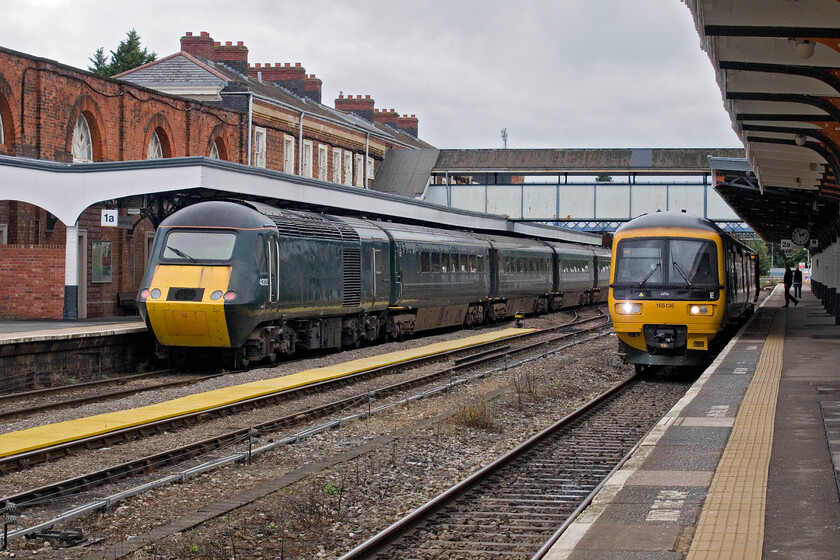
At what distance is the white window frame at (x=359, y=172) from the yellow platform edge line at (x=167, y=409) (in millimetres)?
26832

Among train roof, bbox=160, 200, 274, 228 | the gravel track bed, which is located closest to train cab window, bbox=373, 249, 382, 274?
train roof, bbox=160, 200, 274, 228

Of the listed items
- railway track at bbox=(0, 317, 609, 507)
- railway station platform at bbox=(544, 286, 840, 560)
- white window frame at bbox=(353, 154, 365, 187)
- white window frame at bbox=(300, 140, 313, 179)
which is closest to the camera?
railway station platform at bbox=(544, 286, 840, 560)

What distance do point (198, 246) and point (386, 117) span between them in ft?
149

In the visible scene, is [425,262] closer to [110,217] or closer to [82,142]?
[110,217]

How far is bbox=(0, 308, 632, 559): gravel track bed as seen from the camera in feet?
24.5

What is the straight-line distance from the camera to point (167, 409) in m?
13.2

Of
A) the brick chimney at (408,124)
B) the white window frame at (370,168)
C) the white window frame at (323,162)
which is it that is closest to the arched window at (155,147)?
the white window frame at (323,162)

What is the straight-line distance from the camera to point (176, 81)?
125 ft

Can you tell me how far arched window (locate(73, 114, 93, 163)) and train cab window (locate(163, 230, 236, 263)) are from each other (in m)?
11.5

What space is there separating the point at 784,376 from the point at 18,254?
55.3 feet

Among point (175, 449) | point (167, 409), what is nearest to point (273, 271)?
point (167, 409)

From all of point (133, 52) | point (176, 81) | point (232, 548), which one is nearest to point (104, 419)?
point (232, 548)

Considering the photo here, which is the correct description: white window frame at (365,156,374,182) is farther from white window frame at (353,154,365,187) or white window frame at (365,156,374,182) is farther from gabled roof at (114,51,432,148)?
gabled roof at (114,51,432,148)

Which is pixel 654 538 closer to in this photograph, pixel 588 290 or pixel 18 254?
pixel 18 254
